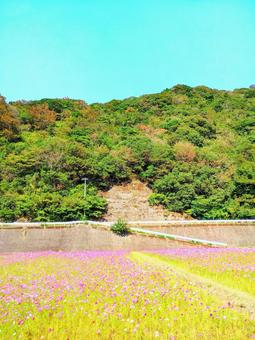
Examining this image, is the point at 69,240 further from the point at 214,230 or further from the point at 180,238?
the point at 214,230

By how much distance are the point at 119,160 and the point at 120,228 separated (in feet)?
55.9

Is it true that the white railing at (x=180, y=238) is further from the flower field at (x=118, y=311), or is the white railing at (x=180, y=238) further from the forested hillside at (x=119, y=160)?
the flower field at (x=118, y=311)

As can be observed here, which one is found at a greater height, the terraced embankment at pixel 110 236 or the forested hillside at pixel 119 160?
the forested hillside at pixel 119 160

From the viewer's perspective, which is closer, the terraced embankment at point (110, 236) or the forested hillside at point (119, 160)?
the terraced embankment at point (110, 236)

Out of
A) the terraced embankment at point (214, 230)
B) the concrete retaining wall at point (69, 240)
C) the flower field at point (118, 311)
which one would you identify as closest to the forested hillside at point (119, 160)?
the terraced embankment at point (214, 230)

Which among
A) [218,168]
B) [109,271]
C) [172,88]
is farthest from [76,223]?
[172,88]

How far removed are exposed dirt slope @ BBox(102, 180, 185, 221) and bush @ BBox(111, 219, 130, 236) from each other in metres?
7.79

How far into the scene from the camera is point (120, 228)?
104 ft

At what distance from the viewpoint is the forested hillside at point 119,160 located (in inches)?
1521

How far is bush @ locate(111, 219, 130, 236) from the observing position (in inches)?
1254

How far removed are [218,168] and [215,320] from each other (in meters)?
43.3

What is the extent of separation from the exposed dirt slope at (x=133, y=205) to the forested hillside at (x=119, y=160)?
48.5 inches

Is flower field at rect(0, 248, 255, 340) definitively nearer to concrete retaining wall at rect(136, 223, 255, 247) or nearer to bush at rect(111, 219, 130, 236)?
bush at rect(111, 219, 130, 236)

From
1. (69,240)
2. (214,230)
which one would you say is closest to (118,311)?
(69,240)
